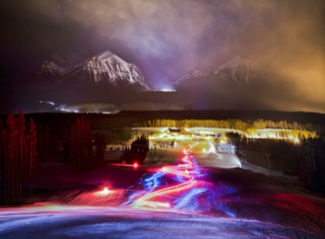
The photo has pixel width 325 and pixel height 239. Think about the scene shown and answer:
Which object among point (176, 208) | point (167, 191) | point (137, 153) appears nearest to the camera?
point (176, 208)

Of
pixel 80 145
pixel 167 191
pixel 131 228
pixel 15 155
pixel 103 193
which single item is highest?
pixel 80 145

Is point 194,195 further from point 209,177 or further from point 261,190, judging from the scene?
point 209,177

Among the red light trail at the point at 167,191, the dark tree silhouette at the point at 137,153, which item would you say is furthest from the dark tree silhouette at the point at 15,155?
the dark tree silhouette at the point at 137,153

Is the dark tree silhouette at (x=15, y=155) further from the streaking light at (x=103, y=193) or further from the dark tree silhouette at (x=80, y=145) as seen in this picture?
the streaking light at (x=103, y=193)

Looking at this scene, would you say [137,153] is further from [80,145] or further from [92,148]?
[80,145]

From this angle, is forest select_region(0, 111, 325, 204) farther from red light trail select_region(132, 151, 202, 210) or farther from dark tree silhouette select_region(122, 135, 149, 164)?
red light trail select_region(132, 151, 202, 210)

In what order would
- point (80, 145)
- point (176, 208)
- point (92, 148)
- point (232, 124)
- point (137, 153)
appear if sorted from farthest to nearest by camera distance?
1. point (232, 124)
2. point (137, 153)
3. point (92, 148)
4. point (80, 145)
5. point (176, 208)

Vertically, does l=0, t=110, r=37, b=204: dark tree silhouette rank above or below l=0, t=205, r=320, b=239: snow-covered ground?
above

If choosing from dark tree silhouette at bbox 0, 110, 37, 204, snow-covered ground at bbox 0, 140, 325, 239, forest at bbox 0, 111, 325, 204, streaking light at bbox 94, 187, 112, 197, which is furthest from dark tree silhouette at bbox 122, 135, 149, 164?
Answer: streaking light at bbox 94, 187, 112, 197

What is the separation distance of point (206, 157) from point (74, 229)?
155 ft

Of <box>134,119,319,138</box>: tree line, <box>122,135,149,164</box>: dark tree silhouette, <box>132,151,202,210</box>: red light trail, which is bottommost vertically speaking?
<box>132,151,202,210</box>: red light trail

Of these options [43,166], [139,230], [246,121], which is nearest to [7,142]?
[43,166]

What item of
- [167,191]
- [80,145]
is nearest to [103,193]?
[167,191]

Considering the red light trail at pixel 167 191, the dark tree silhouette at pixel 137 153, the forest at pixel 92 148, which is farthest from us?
the dark tree silhouette at pixel 137 153
